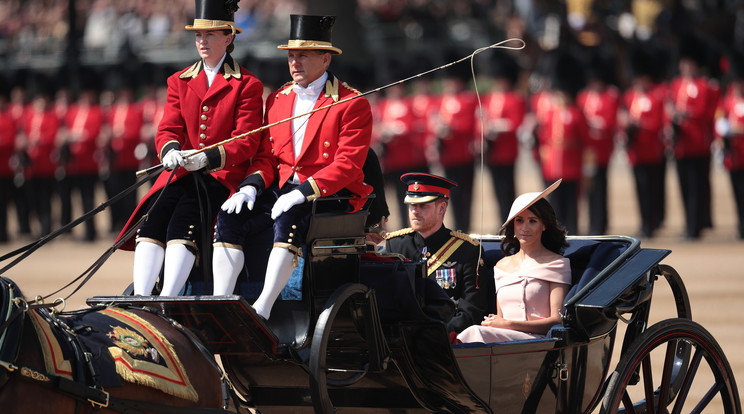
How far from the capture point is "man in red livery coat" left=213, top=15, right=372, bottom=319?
4.25m

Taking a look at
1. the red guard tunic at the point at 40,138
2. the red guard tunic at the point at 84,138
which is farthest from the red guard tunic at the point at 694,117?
the red guard tunic at the point at 40,138

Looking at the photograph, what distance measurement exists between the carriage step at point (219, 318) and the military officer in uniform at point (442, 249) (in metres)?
1.11

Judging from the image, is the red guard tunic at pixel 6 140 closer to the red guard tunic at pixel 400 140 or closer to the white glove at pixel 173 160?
the red guard tunic at pixel 400 140

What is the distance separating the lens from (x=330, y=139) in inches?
179

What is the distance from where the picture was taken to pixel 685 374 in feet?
16.7

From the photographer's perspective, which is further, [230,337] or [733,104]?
[733,104]

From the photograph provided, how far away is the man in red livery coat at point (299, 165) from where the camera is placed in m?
4.25

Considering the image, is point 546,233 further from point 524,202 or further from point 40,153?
point 40,153

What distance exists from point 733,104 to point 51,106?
8.24 metres

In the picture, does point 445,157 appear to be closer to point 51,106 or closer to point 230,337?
point 51,106

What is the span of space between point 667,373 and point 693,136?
28.1 ft

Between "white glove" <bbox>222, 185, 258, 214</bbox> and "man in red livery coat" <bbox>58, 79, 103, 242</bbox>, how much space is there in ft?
37.7

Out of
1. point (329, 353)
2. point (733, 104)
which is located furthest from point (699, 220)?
point (329, 353)

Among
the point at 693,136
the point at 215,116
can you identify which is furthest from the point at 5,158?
the point at 215,116
